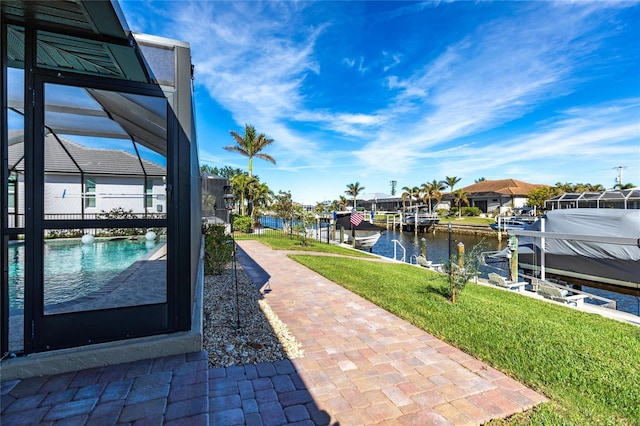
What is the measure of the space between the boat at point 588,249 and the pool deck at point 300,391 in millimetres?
6780

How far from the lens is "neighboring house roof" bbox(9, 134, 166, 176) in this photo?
2.63 meters

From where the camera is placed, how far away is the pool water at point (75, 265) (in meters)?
2.57

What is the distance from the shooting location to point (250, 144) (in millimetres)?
25172

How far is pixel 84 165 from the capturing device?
9.59 ft

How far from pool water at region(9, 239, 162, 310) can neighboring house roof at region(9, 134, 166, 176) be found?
71cm

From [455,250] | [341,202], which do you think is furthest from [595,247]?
[341,202]

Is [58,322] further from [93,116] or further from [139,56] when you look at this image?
[139,56]

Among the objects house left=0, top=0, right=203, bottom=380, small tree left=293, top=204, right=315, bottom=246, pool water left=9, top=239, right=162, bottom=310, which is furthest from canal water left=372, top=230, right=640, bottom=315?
pool water left=9, top=239, right=162, bottom=310

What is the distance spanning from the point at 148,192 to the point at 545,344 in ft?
16.6

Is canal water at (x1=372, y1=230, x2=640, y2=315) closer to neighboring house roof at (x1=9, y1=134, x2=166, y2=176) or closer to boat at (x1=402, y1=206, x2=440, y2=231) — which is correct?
boat at (x1=402, y1=206, x2=440, y2=231)

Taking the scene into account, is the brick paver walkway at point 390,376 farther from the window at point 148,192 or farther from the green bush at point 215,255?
the green bush at point 215,255

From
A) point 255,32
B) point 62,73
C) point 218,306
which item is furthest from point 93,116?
point 255,32

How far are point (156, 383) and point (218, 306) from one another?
8.43 feet

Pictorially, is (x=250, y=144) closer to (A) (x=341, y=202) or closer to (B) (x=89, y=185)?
(B) (x=89, y=185)
